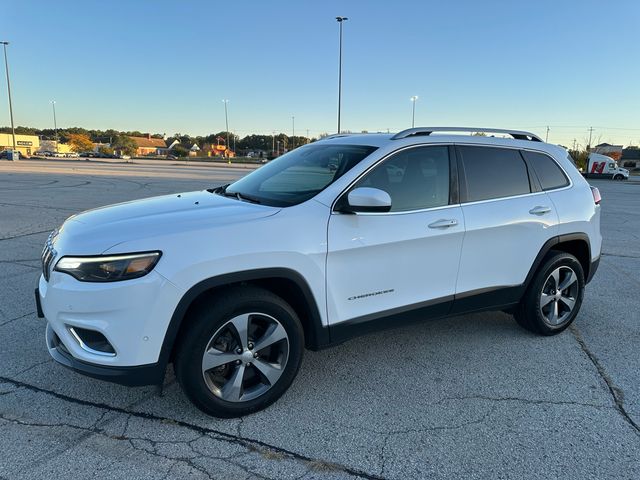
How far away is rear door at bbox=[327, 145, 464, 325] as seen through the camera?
2.94m

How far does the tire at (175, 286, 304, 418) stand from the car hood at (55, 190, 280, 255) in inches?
18.0

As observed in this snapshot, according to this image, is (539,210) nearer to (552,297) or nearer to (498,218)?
(498,218)

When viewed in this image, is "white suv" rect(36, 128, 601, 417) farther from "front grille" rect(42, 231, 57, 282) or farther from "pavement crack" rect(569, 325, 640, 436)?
"pavement crack" rect(569, 325, 640, 436)

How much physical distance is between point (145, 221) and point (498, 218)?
Answer: 2.63m

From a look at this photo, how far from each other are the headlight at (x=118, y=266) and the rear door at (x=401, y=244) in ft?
3.52

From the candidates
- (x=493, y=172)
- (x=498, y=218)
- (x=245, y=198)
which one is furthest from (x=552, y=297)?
(x=245, y=198)

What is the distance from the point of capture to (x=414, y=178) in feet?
11.0

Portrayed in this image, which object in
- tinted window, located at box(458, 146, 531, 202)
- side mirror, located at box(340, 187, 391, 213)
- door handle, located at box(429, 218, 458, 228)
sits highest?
tinted window, located at box(458, 146, 531, 202)

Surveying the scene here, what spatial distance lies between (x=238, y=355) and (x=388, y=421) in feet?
3.36

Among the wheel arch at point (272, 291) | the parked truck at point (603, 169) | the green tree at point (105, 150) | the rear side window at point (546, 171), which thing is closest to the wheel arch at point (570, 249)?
the rear side window at point (546, 171)

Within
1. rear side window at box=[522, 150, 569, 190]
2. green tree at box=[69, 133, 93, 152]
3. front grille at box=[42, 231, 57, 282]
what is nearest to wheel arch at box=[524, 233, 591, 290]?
rear side window at box=[522, 150, 569, 190]

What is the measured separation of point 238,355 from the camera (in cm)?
275

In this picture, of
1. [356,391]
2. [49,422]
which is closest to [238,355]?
[356,391]

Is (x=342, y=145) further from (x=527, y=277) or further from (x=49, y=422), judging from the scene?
(x=49, y=422)
